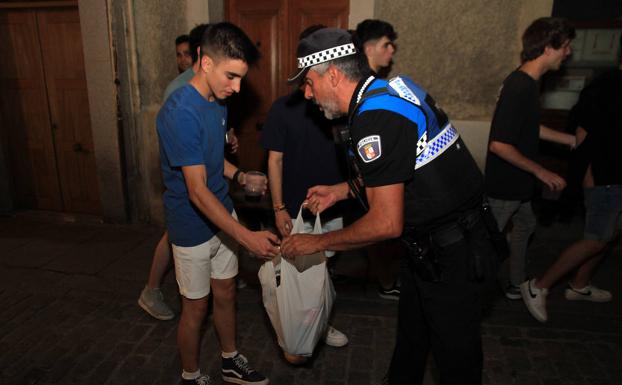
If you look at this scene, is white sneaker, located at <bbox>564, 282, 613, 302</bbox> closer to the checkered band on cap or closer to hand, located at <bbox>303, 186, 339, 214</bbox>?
hand, located at <bbox>303, 186, 339, 214</bbox>

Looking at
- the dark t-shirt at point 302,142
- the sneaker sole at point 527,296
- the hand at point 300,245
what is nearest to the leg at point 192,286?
the hand at point 300,245

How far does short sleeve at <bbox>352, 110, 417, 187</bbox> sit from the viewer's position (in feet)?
5.96

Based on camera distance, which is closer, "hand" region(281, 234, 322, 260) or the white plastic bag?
"hand" region(281, 234, 322, 260)

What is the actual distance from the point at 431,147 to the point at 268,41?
3800 mm

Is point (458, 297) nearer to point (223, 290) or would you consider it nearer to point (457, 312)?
point (457, 312)

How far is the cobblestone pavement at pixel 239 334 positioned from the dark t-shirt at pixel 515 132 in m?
1.13

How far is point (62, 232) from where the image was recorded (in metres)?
5.66

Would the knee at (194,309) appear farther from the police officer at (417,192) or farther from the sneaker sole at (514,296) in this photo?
the sneaker sole at (514,296)

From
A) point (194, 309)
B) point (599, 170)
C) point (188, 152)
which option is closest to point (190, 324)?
point (194, 309)

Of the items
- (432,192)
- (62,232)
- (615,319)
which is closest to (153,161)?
(62,232)

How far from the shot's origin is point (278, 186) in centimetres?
323

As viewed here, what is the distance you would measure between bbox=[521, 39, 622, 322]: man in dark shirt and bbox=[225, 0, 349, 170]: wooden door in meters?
2.71

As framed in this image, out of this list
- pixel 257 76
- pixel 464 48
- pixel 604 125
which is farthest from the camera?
pixel 257 76

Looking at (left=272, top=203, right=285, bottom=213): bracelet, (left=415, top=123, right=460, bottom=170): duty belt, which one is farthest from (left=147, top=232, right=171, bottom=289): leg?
(left=415, top=123, right=460, bottom=170): duty belt
